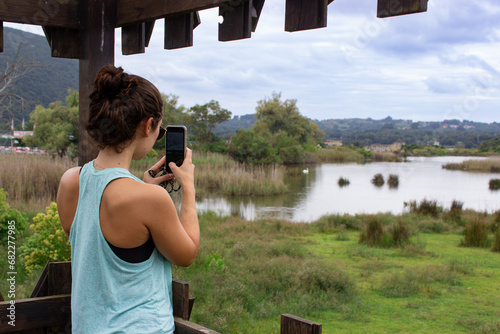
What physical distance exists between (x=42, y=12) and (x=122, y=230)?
1.91 meters

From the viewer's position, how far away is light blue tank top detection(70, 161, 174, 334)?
1.14 meters

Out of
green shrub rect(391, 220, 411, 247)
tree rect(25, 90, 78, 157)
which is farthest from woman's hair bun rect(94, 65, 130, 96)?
tree rect(25, 90, 78, 157)

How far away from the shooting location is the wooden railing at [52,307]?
4.81 feet

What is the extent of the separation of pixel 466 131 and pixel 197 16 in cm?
8616

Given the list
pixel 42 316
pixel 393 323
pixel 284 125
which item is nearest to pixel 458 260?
pixel 393 323

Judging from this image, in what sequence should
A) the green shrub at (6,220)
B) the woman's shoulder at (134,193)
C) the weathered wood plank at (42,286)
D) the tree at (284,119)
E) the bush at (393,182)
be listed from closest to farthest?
the woman's shoulder at (134,193) → the weathered wood plank at (42,286) → the green shrub at (6,220) → the bush at (393,182) → the tree at (284,119)

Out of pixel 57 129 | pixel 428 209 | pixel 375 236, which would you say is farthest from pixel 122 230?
pixel 57 129

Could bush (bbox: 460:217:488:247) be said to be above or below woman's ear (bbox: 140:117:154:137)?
below

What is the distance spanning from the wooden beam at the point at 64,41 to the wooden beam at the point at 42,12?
0.11 meters

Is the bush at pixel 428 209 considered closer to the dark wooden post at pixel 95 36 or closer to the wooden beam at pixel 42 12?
the dark wooden post at pixel 95 36

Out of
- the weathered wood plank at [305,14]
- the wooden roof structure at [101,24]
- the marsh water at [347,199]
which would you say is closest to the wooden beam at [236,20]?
the wooden roof structure at [101,24]

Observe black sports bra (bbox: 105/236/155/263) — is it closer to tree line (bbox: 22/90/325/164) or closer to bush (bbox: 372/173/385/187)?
tree line (bbox: 22/90/325/164)

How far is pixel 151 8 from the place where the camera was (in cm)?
238

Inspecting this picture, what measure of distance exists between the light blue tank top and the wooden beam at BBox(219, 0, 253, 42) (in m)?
1.20
